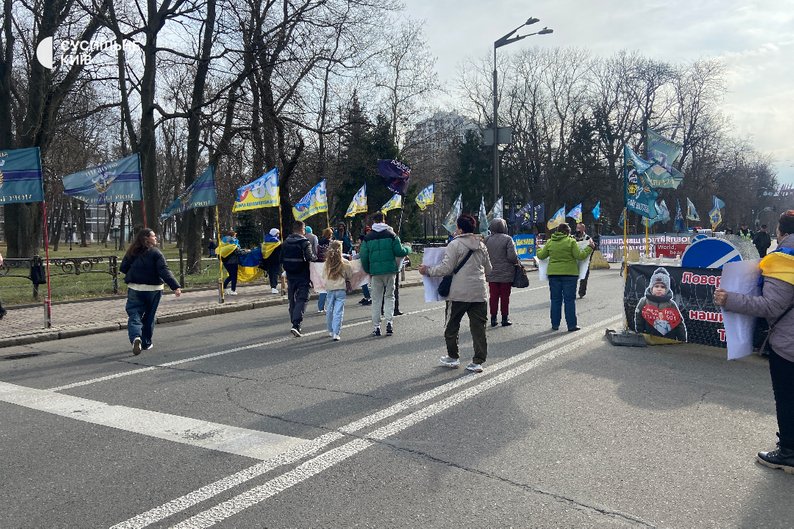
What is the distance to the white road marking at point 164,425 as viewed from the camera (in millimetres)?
4574

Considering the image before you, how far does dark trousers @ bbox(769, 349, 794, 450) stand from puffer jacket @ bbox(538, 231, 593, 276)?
218 inches

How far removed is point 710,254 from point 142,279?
7848mm

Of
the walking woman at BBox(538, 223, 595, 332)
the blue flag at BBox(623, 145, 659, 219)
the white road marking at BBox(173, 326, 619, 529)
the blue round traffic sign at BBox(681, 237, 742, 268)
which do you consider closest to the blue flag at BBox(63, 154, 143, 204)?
the walking woman at BBox(538, 223, 595, 332)

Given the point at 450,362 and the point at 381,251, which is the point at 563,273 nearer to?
the point at 381,251

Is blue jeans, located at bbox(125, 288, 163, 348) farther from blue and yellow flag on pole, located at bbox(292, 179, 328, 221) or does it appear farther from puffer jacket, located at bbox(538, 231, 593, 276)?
blue and yellow flag on pole, located at bbox(292, 179, 328, 221)

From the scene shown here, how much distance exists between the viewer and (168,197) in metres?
56.6

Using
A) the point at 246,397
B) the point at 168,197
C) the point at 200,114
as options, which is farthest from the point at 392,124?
the point at 246,397

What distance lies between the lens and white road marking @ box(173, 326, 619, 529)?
3.46m

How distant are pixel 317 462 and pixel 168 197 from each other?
56941 millimetres

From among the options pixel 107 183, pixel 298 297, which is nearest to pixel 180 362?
pixel 298 297

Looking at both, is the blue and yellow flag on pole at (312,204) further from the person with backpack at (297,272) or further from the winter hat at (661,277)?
the winter hat at (661,277)

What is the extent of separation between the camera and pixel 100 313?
39.5 feet

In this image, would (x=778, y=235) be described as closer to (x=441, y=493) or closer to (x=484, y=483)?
(x=484, y=483)

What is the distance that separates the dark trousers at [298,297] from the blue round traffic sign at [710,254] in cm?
566
